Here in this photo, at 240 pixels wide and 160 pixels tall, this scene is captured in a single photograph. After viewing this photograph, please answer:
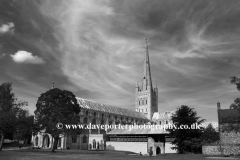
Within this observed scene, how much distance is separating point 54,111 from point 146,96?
91.0 m

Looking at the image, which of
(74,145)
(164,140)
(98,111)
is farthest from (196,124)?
(98,111)

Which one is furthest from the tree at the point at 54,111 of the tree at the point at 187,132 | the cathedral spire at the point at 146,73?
the cathedral spire at the point at 146,73

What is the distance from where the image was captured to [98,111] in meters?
87.1

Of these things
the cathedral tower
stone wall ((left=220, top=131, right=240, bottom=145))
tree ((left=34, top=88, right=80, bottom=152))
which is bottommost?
stone wall ((left=220, top=131, right=240, bottom=145))

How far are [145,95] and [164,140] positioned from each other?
7262 cm

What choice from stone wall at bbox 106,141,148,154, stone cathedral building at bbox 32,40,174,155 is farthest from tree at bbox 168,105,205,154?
stone wall at bbox 106,141,148,154

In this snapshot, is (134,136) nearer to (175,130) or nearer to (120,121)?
(175,130)

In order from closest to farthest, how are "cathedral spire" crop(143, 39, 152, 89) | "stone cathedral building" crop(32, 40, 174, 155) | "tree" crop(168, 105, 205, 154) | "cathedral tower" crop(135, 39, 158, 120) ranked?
"tree" crop(168, 105, 205, 154) → "stone cathedral building" crop(32, 40, 174, 155) → "cathedral tower" crop(135, 39, 158, 120) → "cathedral spire" crop(143, 39, 152, 89)

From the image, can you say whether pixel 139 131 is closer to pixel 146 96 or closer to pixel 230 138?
pixel 230 138

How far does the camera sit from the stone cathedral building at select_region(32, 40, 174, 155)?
59750mm

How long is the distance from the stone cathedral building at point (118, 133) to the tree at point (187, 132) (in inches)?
449

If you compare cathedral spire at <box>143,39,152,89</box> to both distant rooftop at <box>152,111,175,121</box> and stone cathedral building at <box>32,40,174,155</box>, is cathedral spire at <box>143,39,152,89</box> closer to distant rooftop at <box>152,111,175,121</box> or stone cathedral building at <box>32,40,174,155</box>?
stone cathedral building at <box>32,40,174,155</box>

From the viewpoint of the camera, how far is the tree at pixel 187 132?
42.7 meters

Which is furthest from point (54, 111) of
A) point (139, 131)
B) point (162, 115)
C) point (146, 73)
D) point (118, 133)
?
point (146, 73)
